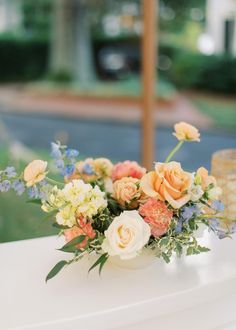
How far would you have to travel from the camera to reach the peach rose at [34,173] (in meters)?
0.92

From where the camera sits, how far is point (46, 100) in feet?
19.2

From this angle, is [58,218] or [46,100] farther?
[46,100]

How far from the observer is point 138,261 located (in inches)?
37.9

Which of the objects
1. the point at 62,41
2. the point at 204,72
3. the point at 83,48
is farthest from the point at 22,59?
the point at 204,72

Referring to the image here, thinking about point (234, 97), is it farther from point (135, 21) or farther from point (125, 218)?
point (125, 218)

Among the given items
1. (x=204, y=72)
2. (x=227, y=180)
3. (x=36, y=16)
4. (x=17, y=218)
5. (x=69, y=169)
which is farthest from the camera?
(x=36, y=16)

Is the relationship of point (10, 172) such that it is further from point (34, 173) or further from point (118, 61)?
point (118, 61)

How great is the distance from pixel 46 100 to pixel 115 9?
1.21m

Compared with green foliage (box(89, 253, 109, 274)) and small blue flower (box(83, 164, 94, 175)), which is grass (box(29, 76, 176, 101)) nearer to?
small blue flower (box(83, 164, 94, 175))

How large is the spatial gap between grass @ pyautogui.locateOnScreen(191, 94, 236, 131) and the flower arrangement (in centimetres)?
426

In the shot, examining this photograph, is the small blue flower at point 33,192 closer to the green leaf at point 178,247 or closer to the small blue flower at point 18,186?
the small blue flower at point 18,186

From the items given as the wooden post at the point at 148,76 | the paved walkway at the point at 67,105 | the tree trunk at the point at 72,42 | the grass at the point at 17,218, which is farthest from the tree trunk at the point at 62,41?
the grass at the point at 17,218

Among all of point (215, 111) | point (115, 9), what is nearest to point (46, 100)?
point (115, 9)

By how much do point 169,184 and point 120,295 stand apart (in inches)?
Result: 8.0
